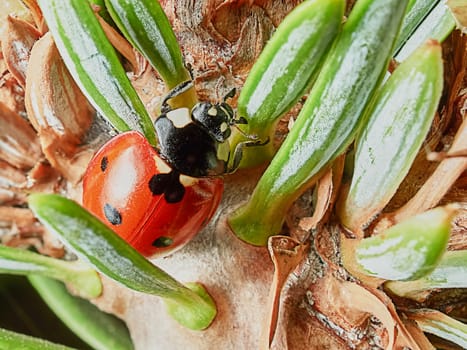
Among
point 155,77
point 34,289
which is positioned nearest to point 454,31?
point 155,77

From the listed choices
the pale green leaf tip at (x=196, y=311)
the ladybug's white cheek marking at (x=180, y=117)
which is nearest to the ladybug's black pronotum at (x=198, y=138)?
the ladybug's white cheek marking at (x=180, y=117)

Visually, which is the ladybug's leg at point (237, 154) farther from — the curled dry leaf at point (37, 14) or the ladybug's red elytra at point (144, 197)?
the curled dry leaf at point (37, 14)

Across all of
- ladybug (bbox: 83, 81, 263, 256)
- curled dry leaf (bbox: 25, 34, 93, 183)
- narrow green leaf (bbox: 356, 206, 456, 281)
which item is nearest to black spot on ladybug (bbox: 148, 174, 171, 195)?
ladybug (bbox: 83, 81, 263, 256)

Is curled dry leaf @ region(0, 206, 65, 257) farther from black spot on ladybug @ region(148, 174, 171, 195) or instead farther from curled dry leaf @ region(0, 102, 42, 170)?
black spot on ladybug @ region(148, 174, 171, 195)

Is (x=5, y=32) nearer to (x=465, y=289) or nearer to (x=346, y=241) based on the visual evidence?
(x=346, y=241)

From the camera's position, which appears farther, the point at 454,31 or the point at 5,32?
the point at 5,32

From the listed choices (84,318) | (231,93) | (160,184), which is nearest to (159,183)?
(160,184)
